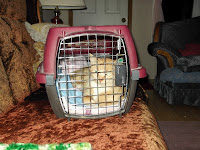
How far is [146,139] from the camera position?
0.70 m

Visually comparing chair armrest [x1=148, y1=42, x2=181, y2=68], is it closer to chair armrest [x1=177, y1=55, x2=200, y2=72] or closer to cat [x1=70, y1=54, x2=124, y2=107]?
chair armrest [x1=177, y1=55, x2=200, y2=72]

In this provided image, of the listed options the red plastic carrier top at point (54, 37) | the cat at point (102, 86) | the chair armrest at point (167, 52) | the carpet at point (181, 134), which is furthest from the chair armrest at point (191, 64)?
the red plastic carrier top at point (54, 37)

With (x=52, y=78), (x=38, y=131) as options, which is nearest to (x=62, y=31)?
(x=52, y=78)

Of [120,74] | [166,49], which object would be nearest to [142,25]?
[166,49]

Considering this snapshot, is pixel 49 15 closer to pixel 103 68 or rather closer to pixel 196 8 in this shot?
pixel 103 68

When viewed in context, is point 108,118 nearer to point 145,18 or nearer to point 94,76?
point 94,76

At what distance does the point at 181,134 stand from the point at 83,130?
1289 mm

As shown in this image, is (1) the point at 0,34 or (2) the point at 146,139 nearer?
(2) the point at 146,139

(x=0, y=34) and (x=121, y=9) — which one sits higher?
(x=121, y=9)

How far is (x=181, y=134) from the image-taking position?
169 centimetres

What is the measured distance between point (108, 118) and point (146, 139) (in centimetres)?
26

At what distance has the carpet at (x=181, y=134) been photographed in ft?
4.97

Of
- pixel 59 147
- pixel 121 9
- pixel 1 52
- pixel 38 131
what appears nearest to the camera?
pixel 59 147

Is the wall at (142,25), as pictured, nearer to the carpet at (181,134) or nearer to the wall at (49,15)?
the wall at (49,15)
